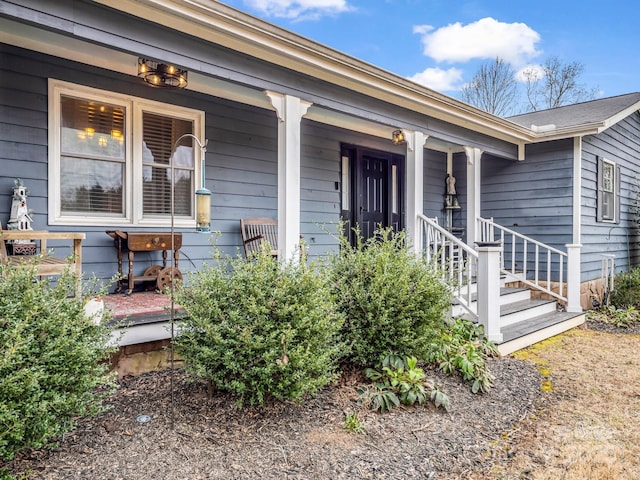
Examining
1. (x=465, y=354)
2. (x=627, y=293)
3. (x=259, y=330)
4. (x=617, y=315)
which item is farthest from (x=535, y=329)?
(x=259, y=330)

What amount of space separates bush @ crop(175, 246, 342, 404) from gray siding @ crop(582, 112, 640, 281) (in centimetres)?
593

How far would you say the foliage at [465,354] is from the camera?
11.1ft

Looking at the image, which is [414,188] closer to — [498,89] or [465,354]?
[465,354]

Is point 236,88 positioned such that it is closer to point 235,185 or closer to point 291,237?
point 235,185

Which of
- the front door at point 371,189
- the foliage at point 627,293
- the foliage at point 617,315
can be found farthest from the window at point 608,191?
the front door at point 371,189

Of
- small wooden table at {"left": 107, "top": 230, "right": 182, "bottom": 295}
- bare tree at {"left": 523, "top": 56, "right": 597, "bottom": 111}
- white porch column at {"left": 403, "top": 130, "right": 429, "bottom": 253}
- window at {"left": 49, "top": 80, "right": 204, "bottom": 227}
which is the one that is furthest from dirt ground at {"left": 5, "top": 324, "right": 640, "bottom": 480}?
bare tree at {"left": 523, "top": 56, "right": 597, "bottom": 111}

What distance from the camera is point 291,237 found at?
3.98 meters

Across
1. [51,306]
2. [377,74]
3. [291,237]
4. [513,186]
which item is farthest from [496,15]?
[51,306]

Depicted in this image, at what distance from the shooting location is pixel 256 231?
17.4 ft

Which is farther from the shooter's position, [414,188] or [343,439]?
[414,188]

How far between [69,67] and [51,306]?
Answer: 2796 millimetres

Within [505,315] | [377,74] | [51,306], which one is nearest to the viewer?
[51,306]

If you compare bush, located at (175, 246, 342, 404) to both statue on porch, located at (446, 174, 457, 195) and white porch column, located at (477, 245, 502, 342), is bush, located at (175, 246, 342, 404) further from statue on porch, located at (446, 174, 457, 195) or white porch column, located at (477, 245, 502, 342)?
statue on porch, located at (446, 174, 457, 195)

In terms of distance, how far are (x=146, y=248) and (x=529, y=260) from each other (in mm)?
5896
